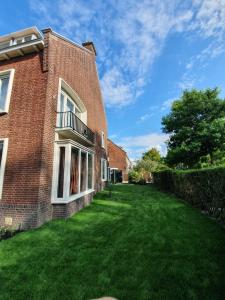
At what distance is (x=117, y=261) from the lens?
3963 mm

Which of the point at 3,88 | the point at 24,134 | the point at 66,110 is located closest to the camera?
the point at 24,134

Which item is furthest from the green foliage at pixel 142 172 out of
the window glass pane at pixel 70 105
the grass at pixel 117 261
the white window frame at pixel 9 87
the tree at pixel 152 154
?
the white window frame at pixel 9 87

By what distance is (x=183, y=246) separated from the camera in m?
4.54

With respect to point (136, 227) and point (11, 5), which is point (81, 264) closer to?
point (136, 227)

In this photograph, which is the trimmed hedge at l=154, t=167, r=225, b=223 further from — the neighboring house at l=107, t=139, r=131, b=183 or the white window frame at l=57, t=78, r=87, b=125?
the neighboring house at l=107, t=139, r=131, b=183

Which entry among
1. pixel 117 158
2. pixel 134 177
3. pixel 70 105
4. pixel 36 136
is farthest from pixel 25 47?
pixel 117 158

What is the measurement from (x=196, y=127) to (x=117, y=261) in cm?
1467

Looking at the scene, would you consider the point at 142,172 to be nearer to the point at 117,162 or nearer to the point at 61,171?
the point at 117,162

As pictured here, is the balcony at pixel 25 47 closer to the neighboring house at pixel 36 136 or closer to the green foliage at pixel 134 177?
the neighboring house at pixel 36 136

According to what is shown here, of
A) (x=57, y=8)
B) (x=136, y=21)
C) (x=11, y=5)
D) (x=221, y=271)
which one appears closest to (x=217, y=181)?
(x=221, y=271)

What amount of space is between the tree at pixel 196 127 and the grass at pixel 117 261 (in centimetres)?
1011

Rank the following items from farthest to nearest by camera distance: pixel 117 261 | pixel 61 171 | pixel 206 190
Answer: pixel 61 171
pixel 206 190
pixel 117 261

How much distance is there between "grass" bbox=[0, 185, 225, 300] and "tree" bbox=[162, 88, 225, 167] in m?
10.1

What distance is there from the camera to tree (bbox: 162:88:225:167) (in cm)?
1498
